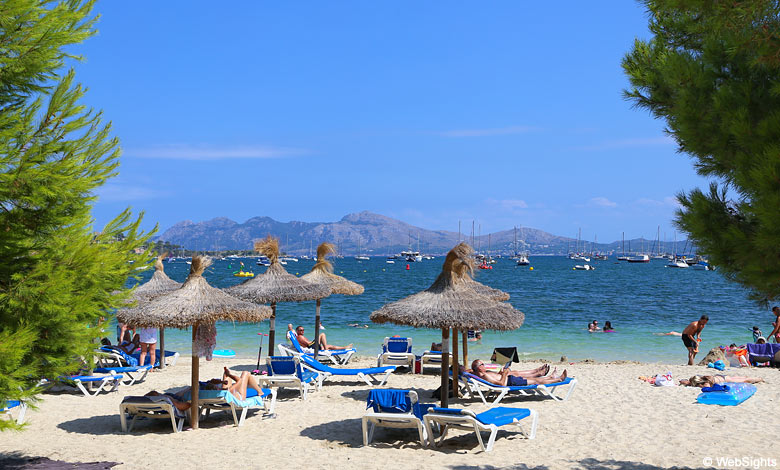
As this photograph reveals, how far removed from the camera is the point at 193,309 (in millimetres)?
9109

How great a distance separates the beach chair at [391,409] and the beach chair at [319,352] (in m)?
5.57

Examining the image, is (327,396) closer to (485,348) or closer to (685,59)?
(685,59)

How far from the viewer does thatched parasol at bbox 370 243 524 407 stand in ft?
32.0

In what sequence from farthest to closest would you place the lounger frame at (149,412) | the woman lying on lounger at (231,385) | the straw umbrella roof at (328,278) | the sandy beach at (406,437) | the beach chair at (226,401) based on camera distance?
the straw umbrella roof at (328,278)
the woman lying on lounger at (231,385)
the beach chair at (226,401)
the lounger frame at (149,412)
the sandy beach at (406,437)

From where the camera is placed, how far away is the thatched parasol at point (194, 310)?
896 cm

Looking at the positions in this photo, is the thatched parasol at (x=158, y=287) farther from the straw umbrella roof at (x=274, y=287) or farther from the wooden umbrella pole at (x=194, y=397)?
the wooden umbrella pole at (x=194, y=397)

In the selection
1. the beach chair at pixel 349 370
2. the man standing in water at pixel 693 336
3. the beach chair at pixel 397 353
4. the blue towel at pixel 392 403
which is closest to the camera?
the blue towel at pixel 392 403

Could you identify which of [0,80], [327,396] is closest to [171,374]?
[327,396]

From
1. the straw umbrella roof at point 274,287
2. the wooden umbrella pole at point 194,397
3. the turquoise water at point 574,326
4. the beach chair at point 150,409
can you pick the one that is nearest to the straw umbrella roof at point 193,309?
the wooden umbrella pole at point 194,397

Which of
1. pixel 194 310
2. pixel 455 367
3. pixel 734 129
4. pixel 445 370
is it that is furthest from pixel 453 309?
pixel 734 129

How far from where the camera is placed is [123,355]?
44.4 ft

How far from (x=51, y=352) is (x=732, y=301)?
52.8 m

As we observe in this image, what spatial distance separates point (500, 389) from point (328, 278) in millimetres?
6804

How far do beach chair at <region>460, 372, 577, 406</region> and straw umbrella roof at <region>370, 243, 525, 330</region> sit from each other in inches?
49.7
